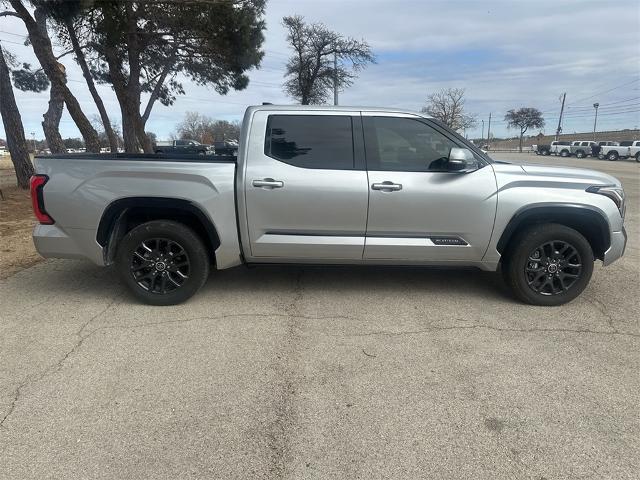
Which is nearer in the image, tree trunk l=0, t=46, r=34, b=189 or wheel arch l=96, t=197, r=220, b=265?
wheel arch l=96, t=197, r=220, b=265

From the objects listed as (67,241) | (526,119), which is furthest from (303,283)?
(526,119)

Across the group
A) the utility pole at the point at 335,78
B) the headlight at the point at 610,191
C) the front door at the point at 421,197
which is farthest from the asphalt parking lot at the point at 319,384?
the utility pole at the point at 335,78

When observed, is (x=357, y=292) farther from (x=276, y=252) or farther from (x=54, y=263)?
(x=54, y=263)

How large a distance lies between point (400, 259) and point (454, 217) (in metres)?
0.64

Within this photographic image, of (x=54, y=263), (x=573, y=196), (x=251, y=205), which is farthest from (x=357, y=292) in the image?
(x=54, y=263)

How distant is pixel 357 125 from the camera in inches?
174

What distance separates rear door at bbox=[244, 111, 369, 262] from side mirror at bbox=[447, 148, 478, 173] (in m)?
0.79

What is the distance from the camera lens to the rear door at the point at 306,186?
4.25m

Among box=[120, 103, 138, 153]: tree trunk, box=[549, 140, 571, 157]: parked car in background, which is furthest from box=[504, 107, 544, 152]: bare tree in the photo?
box=[120, 103, 138, 153]: tree trunk

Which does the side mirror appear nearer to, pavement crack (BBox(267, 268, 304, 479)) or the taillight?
pavement crack (BBox(267, 268, 304, 479))

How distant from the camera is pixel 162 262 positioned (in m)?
4.40

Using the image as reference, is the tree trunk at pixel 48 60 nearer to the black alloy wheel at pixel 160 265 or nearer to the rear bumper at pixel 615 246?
the black alloy wheel at pixel 160 265

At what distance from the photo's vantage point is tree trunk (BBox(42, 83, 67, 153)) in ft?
50.5

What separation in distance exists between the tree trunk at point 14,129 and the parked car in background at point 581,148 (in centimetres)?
5628
